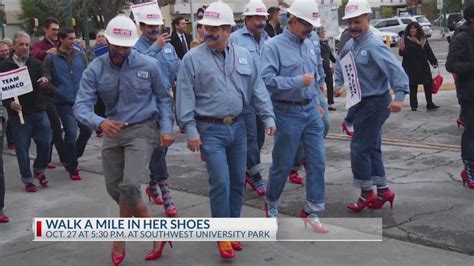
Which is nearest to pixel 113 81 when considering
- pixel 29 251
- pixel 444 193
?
pixel 29 251

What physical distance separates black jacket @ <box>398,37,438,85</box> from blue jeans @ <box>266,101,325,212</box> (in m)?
7.61

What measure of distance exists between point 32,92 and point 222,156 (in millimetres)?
3727

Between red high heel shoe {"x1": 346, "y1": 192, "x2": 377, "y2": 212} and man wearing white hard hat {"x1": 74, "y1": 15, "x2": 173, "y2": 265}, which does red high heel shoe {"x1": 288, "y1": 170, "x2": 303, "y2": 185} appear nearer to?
red high heel shoe {"x1": 346, "y1": 192, "x2": 377, "y2": 212}

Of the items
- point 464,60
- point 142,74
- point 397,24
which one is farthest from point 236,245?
point 397,24

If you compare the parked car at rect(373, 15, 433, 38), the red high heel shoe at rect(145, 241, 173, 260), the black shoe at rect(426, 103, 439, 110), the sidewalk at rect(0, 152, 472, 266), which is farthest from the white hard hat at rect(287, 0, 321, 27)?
the parked car at rect(373, 15, 433, 38)

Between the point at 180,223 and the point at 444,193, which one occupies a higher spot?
the point at 180,223

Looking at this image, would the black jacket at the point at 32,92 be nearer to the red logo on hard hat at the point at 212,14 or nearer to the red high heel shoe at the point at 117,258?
the red high heel shoe at the point at 117,258

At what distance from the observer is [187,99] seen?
4.95 m

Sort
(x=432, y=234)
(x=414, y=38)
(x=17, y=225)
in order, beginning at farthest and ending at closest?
(x=414, y=38) → (x=17, y=225) → (x=432, y=234)

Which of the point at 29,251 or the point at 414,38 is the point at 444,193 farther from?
the point at 414,38

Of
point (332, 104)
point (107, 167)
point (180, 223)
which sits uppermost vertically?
point (107, 167)

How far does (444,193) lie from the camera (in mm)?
6672

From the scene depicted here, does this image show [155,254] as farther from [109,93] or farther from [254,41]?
[254,41]

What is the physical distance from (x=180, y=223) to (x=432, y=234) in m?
2.14
